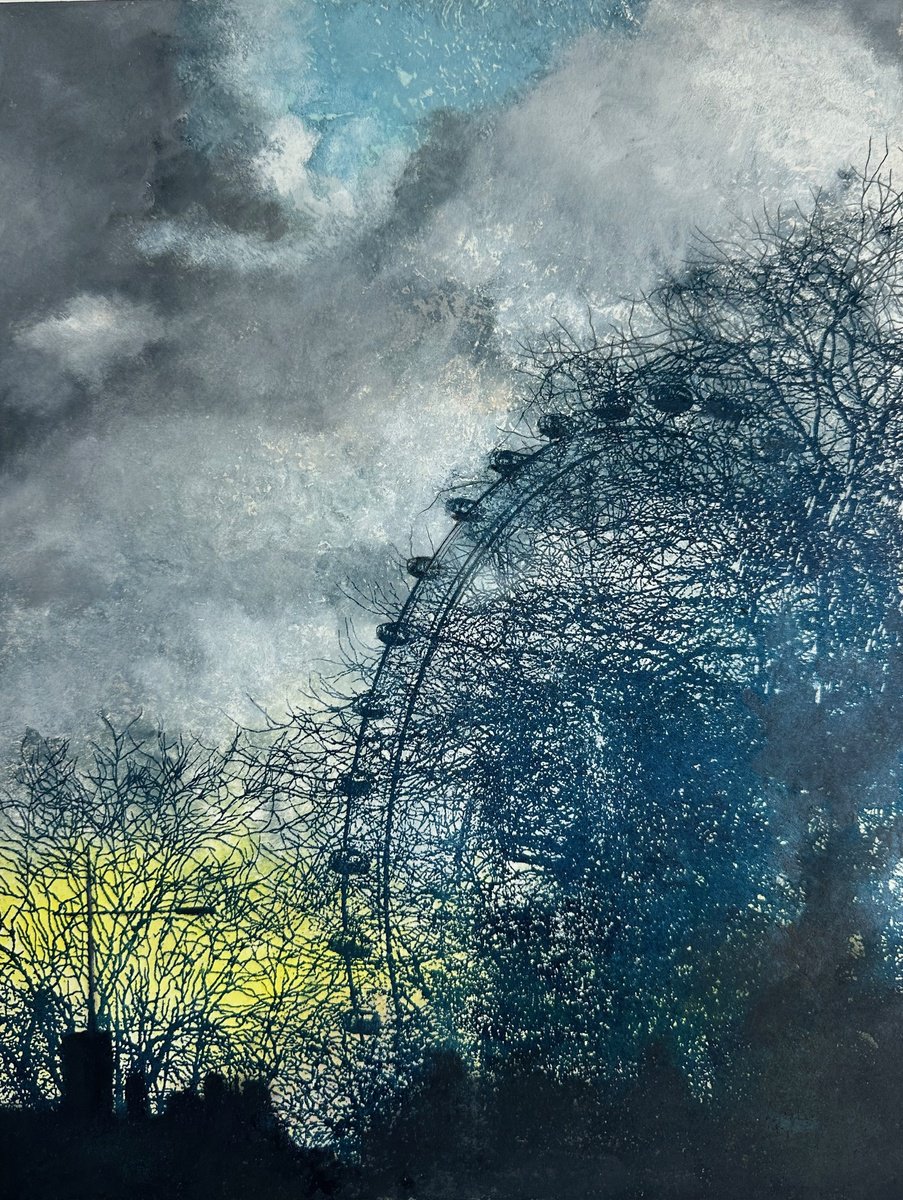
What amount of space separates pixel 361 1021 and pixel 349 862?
0.46 meters

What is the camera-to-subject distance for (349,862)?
8.26 feet

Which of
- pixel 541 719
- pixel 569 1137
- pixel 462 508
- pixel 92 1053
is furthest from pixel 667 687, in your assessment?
pixel 92 1053

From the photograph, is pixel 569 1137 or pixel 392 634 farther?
pixel 392 634

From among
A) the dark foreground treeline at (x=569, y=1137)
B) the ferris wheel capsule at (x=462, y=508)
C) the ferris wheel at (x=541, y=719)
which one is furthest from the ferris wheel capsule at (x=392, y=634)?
the dark foreground treeline at (x=569, y=1137)

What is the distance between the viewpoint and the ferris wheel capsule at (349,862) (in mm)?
2514

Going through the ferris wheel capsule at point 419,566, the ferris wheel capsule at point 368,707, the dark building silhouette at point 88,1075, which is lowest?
the dark building silhouette at point 88,1075

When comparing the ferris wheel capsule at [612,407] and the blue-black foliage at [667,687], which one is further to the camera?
the ferris wheel capsule at [612,407]

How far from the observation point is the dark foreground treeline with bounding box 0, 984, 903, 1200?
242cm

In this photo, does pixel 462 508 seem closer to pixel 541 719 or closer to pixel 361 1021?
pixel 541 719

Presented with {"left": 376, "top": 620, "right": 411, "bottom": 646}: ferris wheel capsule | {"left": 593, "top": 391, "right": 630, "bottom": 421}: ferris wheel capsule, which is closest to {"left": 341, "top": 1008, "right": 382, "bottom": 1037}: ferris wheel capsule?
{"left": 376, "top": 620, "right": 411, "bottom": 646}: ferris wheel capsule

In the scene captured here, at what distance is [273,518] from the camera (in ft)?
8.56

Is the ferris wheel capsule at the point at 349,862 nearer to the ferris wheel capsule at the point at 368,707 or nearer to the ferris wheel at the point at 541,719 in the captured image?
the ferris wheel at the point at 541,719

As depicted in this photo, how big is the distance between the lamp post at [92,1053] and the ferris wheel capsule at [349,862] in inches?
15.5

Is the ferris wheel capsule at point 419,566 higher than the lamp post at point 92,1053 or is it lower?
higher
